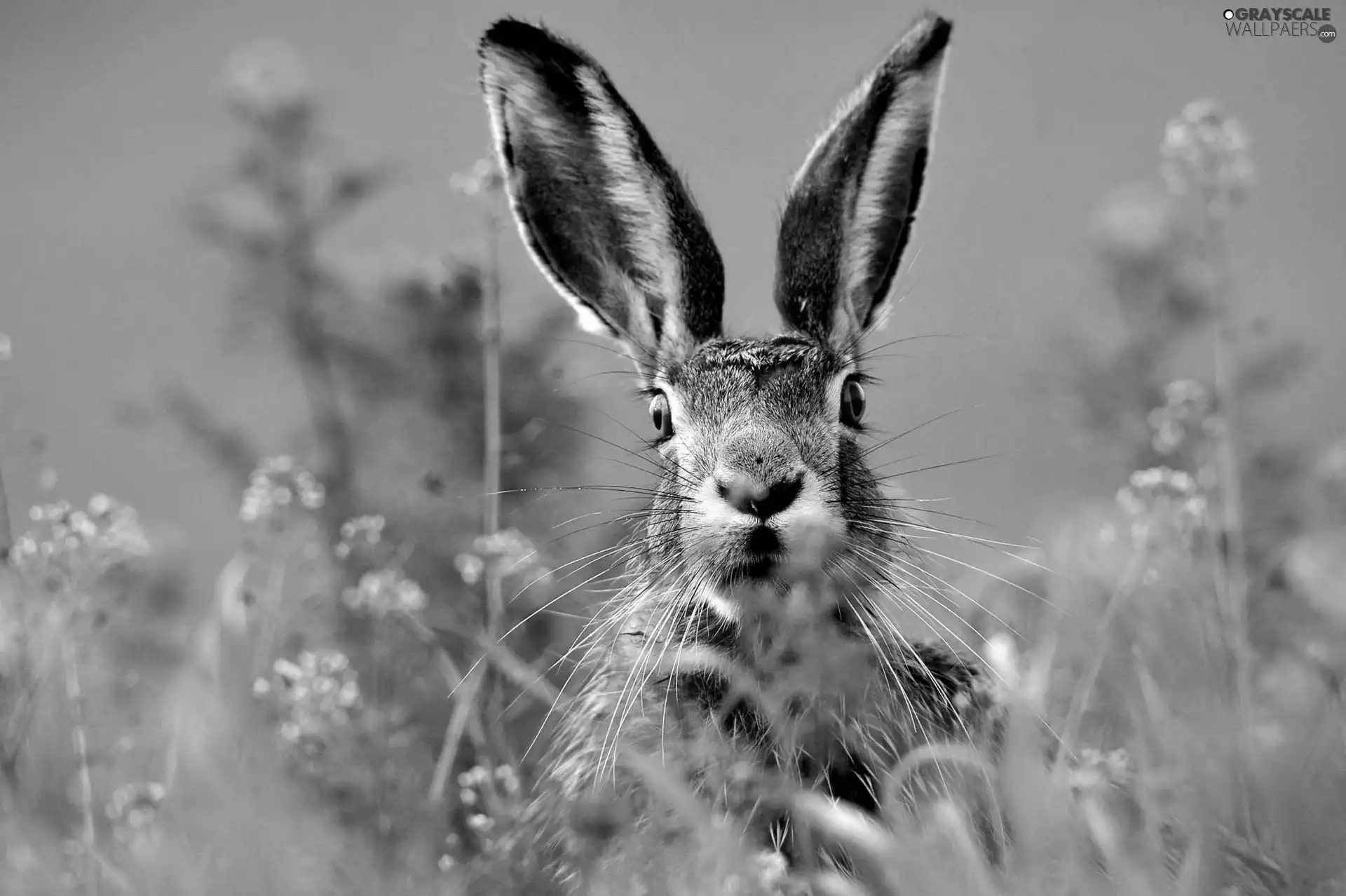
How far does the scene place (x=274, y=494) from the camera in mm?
4723

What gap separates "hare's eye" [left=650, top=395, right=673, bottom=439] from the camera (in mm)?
4645

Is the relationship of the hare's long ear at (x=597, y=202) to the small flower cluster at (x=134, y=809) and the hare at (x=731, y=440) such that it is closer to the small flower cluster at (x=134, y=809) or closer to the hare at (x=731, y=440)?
the hare at (x=731, y=440)

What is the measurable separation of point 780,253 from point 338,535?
105 inches

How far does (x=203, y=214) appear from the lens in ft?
21.8

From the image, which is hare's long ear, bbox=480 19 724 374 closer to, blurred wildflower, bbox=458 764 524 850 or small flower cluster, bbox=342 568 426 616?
small flower cluster, bbox=342 568 426 616

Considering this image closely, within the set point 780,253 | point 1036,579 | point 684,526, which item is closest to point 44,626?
point 684,526

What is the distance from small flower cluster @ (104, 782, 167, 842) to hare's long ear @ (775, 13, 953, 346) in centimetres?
250

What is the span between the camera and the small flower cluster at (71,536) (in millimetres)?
3791

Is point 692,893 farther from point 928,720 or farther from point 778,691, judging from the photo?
point 928,720

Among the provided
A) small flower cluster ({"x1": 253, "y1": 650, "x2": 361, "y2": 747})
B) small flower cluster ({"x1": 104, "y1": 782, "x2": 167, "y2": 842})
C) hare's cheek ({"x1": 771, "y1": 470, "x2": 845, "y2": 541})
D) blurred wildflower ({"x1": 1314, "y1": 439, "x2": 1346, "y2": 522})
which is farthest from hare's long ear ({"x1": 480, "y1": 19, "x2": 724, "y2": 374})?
blurred wildflower ({"x1": 1314, "y1": 439, "x2": 1346, "y2": 522})

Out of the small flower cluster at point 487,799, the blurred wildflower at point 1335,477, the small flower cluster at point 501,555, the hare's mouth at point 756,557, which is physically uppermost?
the blurred wildflower at point 1335,477

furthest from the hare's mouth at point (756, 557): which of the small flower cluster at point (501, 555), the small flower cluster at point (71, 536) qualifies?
the small flower cluster at point (71, 536)

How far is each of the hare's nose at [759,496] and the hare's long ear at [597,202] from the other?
3.76 feet

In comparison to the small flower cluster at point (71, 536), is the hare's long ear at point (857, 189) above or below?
above
